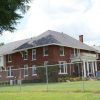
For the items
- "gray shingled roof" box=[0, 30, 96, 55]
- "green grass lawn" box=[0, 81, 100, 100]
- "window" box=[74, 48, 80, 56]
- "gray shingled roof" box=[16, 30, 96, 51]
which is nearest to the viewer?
"green grass lawn" box=[0, 81, 100, 100]

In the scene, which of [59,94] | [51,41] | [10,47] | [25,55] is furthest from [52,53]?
[59,94]

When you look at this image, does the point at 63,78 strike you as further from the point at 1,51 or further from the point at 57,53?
the point at 1,51

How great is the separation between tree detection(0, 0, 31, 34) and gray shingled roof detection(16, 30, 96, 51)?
44.8 ft

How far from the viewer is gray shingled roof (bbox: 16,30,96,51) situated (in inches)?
2327

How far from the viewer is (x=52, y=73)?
46344 mm

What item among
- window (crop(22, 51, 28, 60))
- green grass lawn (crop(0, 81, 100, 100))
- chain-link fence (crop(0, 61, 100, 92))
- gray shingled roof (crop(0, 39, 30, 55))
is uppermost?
gray shingled roof (crop(0, 39, 30, 55))

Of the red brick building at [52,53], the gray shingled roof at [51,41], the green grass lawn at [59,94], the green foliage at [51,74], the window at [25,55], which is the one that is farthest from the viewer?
the window at [25,55]

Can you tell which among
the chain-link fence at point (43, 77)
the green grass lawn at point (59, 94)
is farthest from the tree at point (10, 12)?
the green grass lawn at point (59, 94)

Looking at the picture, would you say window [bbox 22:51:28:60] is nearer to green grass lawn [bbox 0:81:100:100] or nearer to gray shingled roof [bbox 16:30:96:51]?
gray shingled roof [bbox 16:30:96:51]

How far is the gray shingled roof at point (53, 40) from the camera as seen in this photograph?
59094 millimetres

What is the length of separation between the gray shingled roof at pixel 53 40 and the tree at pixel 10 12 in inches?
537

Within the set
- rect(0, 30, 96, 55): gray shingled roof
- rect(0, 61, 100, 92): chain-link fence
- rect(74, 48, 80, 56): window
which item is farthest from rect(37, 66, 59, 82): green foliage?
rect(74, 48, 80, 56): window

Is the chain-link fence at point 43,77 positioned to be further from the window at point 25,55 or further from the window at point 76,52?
the window at point 25,55

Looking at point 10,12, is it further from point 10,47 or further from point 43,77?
point 10,47
